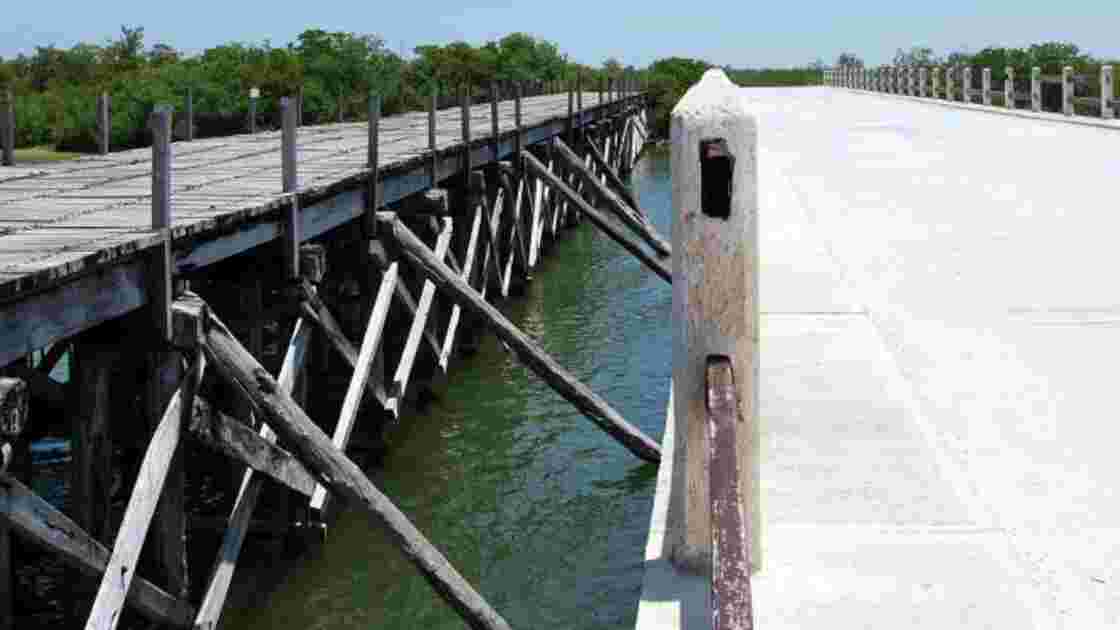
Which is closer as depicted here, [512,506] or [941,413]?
[941,413]

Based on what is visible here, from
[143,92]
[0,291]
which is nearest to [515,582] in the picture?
[0,291]

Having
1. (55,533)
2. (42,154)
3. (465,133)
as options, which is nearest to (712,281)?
(55,533)

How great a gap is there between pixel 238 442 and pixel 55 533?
5.13 feet

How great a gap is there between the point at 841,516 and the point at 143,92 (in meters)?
41.2

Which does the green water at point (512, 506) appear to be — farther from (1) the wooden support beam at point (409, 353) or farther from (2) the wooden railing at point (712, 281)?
(2) the wooden railing at point (712, 281)

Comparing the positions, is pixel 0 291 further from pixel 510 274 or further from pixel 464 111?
pixel 510 274

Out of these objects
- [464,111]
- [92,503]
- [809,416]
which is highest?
[464,111]

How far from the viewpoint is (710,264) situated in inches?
158

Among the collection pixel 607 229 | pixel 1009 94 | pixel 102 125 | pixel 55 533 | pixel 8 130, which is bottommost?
pixel 55 533

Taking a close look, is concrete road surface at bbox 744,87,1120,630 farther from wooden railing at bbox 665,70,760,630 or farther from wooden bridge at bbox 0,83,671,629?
wooden bridge at bbox 0,83,671,629

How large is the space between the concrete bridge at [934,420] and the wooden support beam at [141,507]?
2.38 m

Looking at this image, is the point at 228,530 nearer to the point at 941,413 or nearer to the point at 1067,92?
the point at 941,413

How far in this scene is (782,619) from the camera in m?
4.14

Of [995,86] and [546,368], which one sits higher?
[995,86]
